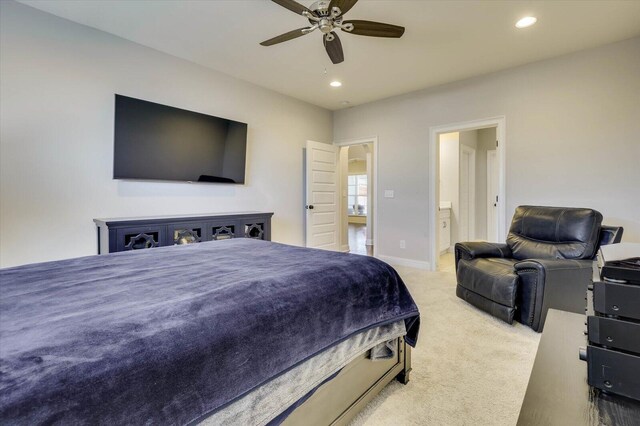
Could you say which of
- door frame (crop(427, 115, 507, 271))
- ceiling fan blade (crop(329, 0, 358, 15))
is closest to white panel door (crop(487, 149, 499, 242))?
door frame (crop(427, 115, 507, 271))

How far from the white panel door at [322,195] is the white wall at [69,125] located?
1600mm

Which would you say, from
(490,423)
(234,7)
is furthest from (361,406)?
(234,7)

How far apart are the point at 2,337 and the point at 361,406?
1.36 metres

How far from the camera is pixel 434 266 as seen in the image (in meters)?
4.36

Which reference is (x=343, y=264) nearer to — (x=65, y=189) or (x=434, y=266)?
(x=65, y=189)

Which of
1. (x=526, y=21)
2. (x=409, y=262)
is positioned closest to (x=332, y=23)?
(x=526, y=21)

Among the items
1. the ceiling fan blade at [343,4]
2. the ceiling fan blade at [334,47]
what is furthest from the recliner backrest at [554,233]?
the ceiling fan blade at [343,4]

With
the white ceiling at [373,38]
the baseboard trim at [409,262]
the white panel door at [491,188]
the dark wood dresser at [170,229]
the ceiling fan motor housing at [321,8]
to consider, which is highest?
the white ceiling at [373,38]

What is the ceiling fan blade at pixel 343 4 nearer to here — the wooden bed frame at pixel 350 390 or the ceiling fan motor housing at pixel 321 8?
the ceiling fan motor housing at pixel 321 8

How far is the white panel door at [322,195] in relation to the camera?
4.84 m

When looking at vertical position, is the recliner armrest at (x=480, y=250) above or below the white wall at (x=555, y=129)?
below

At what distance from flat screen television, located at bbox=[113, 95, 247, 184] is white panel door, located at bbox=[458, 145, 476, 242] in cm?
431

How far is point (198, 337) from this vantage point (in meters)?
0.82

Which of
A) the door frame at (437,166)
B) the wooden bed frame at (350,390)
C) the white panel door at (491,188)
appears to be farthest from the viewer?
the white panel door at (491,188)
